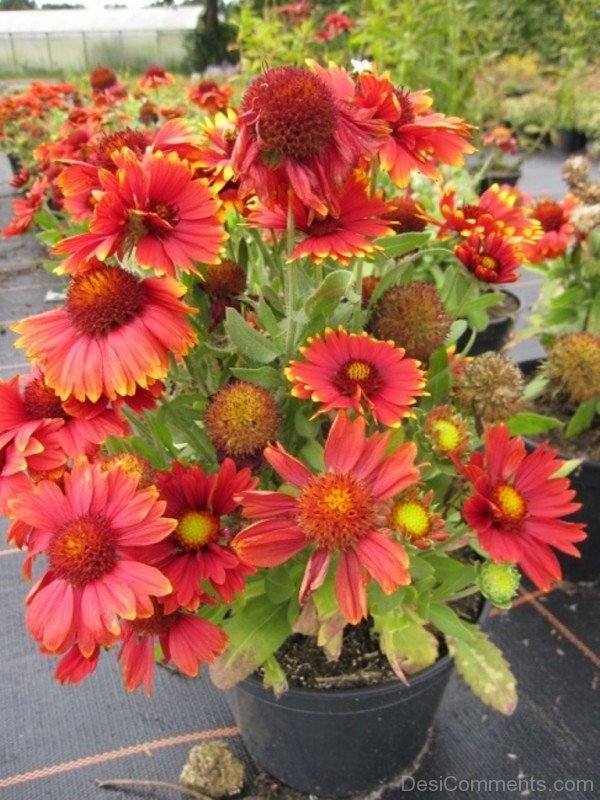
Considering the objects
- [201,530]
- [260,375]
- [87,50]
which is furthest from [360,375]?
[87,50]

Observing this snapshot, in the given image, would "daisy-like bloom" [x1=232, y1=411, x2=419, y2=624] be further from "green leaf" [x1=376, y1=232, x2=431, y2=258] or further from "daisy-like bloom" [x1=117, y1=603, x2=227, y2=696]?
"green leaf" [x1=376, y1=232, x2=431, y2=258]

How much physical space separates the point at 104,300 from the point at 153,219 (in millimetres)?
82

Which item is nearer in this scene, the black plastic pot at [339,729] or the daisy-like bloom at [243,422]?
the daisy-like bloom at [243,422]

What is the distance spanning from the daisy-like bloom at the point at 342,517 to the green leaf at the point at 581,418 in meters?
0.76

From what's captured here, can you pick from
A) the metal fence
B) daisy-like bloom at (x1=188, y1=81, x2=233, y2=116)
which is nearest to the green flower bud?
daisy-like bloom at (x1=188, y1=81, x2=233, y2=116)

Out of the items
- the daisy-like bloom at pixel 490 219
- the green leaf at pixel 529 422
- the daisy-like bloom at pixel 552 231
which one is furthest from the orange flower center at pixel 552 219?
the green leaf at pixel 529 422

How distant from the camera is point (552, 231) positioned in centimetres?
141

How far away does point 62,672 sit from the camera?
2.10 ft

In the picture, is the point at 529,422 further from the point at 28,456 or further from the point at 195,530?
the point at 28,456

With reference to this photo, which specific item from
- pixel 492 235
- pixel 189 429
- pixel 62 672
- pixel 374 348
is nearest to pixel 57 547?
pixel 62 672

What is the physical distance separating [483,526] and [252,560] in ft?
0.74

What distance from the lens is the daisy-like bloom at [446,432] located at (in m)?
0.73

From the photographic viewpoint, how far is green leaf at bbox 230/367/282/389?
28.8 inches

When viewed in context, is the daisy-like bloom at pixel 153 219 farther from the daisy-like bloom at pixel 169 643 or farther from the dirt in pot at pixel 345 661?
the dirt in pot at pixel 345 661
